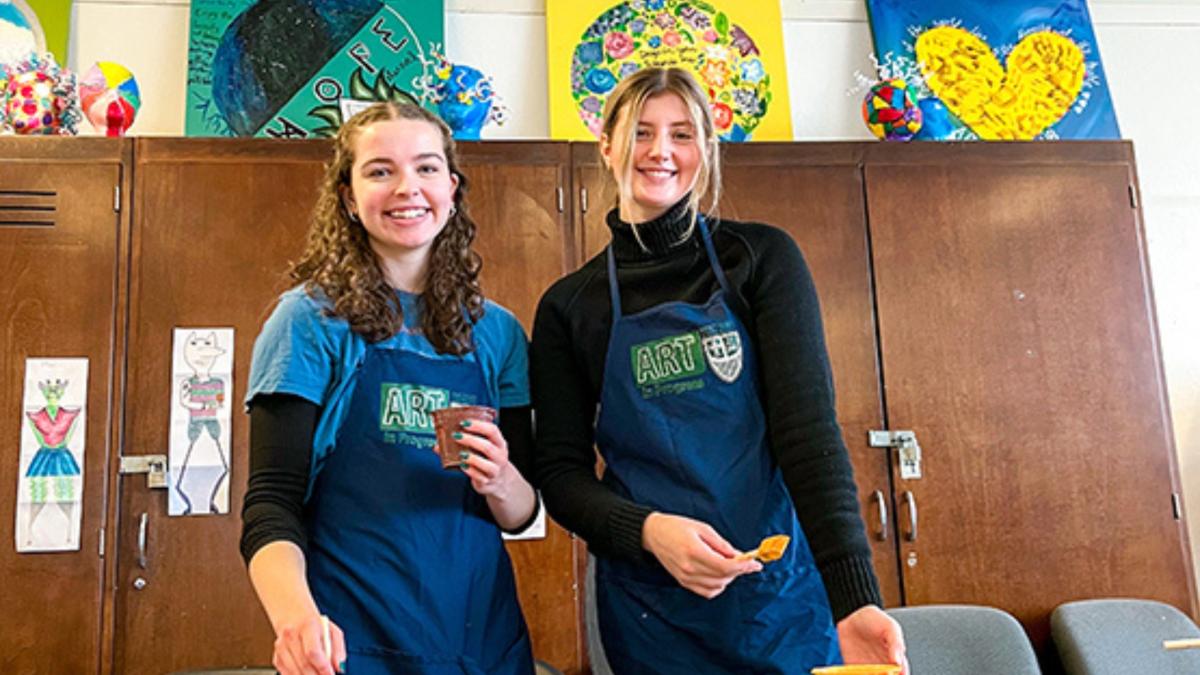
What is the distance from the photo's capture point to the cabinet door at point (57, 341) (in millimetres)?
2713

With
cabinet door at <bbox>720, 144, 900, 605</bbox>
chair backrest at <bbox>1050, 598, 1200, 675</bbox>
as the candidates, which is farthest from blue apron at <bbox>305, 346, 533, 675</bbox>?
chair backrest at <bbox>1050, 598, 1200, 675</bbox>

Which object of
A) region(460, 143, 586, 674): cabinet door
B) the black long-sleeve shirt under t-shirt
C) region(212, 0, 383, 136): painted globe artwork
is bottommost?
the black long-sleeve shirt under t-shirt

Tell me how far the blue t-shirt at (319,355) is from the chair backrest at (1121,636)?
2.10m

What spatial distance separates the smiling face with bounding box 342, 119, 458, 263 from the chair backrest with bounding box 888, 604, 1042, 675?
1848mm

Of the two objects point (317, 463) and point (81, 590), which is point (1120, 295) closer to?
point (317, 463)

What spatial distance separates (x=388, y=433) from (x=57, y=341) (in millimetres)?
1807

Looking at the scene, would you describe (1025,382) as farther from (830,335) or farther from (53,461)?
(53,461)

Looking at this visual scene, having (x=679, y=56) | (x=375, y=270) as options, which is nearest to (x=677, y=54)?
(x=679, y=56)

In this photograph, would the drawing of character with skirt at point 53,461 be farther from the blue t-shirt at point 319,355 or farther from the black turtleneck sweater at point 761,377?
the black turtleneck sweater at point 761,377

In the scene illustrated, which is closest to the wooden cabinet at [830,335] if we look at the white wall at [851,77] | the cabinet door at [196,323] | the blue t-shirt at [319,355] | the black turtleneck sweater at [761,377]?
the cabinet door at [196,323]

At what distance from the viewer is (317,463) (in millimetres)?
1471

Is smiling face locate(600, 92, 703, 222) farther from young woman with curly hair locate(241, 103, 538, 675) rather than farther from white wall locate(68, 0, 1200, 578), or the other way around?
white wall locate(68, 0, 1200, 578)

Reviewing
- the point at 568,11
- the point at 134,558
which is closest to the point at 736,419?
the point at 134,558

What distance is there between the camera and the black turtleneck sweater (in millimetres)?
1312
